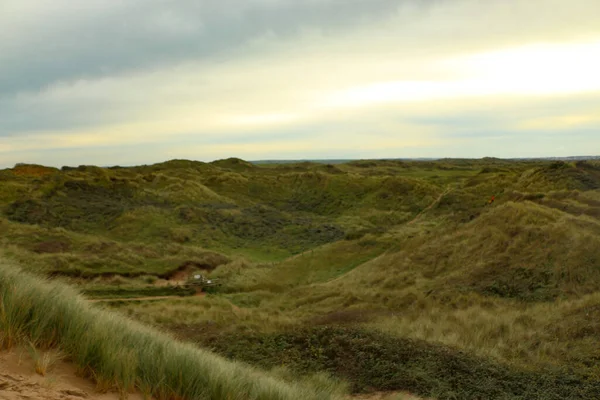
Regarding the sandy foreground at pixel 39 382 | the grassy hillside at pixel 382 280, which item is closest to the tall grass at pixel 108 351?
the sandy foreground at pixel 39 382

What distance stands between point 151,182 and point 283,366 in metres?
59.2

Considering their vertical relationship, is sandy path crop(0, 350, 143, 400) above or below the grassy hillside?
above

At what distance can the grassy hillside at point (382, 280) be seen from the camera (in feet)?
31.7

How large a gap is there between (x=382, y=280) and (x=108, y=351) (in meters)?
17.4

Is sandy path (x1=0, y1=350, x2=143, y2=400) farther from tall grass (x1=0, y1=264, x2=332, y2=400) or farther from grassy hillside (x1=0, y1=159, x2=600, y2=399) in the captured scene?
grassy hillside (x1=0, y1=159, x2=600, y2=399)

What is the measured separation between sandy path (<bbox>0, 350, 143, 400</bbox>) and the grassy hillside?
4490mm

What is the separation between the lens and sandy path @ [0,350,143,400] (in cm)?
392

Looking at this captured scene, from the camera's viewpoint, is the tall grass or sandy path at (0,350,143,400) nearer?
sandy path at (0,350,143,400)

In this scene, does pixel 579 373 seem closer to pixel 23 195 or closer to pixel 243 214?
pixel 243 214

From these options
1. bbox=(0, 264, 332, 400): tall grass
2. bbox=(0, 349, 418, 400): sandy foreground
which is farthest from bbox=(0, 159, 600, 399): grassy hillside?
bbox=(0, 349, 418, 400): sandy foreground

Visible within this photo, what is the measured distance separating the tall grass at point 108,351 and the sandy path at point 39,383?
0.10 m

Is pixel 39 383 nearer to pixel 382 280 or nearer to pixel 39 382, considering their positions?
pixel 39 382

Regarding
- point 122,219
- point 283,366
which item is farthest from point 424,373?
point 122,219

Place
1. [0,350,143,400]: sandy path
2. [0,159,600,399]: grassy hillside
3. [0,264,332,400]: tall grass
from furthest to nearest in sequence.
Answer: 1. [0,159,600,399]: grassy hillside
2. [0,264,332,400]: tall grass
3. [0,350,143,400]: sandy path
